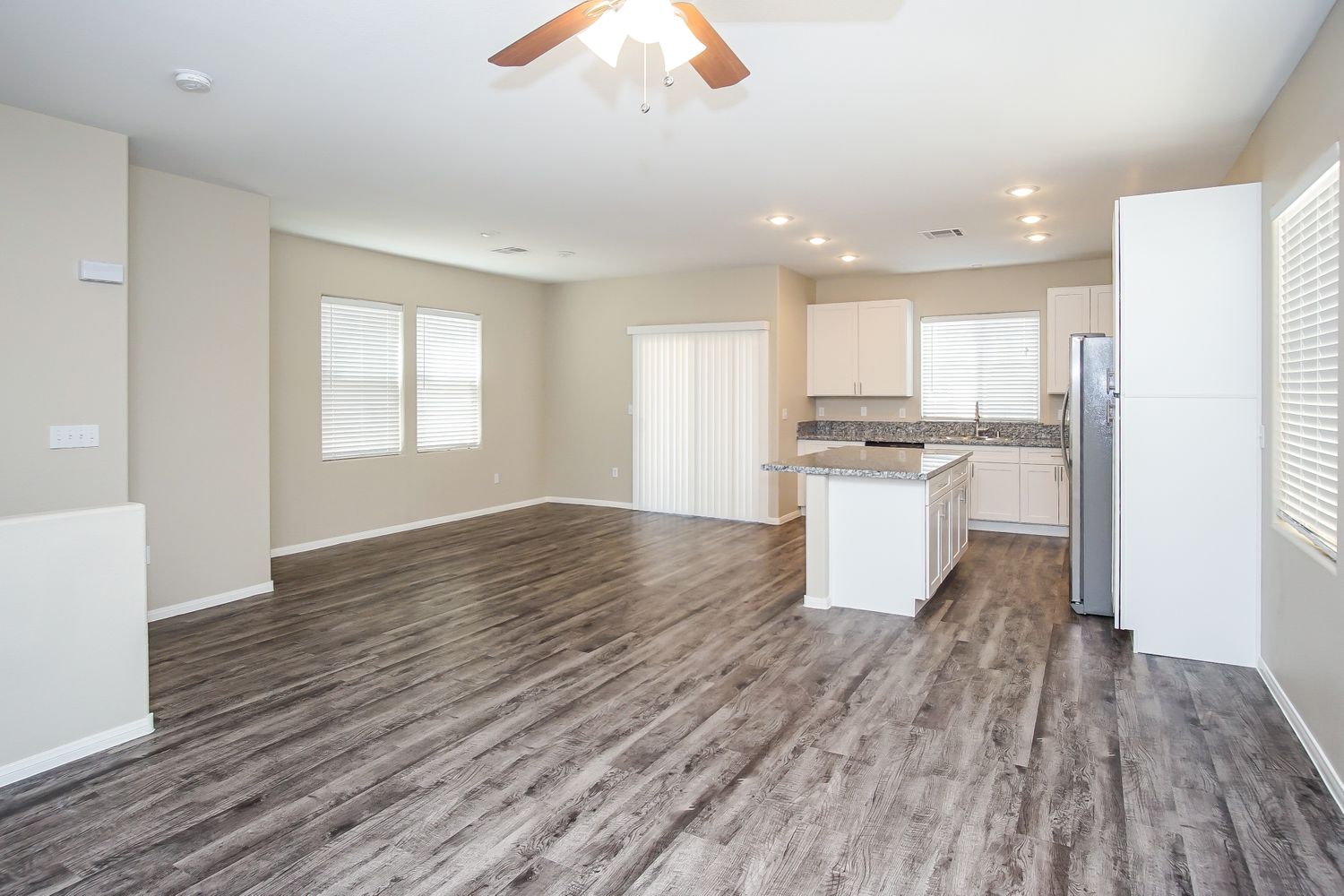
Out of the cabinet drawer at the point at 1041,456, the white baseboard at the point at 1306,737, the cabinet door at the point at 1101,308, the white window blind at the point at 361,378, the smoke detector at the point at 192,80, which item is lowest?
the white baseboard at the point at 1306,737

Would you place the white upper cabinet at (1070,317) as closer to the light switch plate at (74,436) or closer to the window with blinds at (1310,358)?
the window with blinds at (1310,358)

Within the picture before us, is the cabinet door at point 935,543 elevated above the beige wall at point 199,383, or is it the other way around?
the beige wall at point 199,383

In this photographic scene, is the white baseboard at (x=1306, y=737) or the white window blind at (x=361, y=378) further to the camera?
the white window blind at (x=361, y=378)

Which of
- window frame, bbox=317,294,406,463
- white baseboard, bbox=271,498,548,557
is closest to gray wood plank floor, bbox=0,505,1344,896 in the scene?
white baseboard, bbox=271,498,548,557

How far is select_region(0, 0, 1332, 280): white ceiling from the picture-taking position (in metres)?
2.66

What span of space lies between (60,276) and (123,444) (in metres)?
0.85

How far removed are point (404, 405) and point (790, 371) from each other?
3834mm

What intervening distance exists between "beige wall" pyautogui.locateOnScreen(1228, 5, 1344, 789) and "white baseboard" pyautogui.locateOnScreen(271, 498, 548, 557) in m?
6.32

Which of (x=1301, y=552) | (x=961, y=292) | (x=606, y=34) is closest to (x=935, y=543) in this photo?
(x=1301, y=552)

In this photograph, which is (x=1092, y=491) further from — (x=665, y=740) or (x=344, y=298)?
(x=344, y=298)

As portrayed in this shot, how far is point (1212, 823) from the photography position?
2.25 meters

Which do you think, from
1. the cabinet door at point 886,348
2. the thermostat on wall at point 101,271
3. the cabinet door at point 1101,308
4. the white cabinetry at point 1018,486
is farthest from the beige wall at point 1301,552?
the thermostat on wall at point 101,271

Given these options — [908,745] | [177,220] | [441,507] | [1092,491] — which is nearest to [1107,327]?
[1092,491]

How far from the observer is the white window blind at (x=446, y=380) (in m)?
7.37
